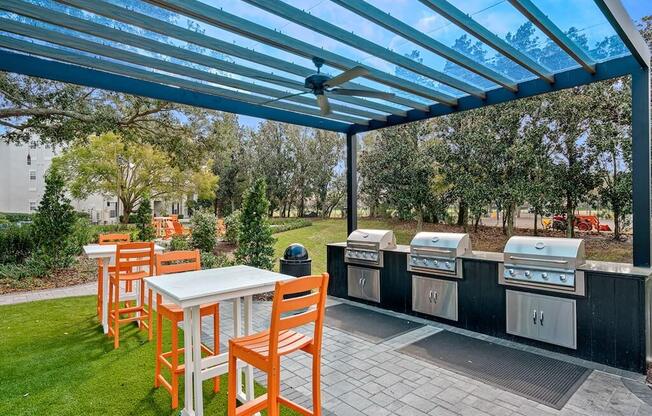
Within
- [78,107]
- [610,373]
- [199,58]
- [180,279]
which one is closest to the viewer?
[180,279]

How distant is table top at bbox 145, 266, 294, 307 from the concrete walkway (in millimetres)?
4764

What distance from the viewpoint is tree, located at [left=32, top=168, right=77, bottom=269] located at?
7455 millimetres

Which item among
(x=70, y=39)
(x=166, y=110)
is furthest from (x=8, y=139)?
(x=70, y=39)

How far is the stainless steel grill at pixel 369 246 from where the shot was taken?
17.8 feet

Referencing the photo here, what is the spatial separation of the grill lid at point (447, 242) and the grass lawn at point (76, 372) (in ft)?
8.93

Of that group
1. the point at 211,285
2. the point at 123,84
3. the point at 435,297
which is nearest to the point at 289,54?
the point at 123,84

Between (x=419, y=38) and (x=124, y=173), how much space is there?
17.9 m

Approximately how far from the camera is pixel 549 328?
3.75 metres

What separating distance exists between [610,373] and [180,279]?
3.83 metres

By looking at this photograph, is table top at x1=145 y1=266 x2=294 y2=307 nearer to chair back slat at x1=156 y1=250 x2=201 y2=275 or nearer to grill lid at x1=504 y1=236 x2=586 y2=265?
chair back slat at x1=156 y1=250 x2=201 y2=275

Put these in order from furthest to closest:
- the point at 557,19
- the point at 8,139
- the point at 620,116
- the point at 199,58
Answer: the point at 8,139 → the point at 620,116 → the point at 199,58 → the point at 557,19

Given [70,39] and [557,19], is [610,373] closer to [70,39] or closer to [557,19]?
[557,19]

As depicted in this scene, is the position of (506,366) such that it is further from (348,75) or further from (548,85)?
(548,85)

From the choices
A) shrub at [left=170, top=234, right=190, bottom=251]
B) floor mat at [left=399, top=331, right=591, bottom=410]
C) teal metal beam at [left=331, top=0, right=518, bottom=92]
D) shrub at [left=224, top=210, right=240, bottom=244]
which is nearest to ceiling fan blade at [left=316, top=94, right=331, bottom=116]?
teal metal beam at [left=331, top=0, right=518, bottom=92]
